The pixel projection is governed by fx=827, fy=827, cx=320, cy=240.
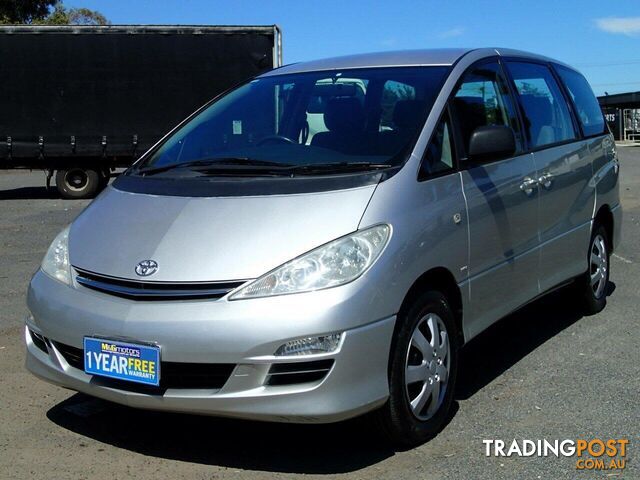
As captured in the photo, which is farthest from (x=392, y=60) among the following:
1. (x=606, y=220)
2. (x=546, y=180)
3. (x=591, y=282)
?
(x=606, y=220)

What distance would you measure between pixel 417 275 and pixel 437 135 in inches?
34.8

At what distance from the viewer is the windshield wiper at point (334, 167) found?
3.94 meters

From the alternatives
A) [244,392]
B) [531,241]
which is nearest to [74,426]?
[244,392]

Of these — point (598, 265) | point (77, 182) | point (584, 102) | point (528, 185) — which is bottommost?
point (77, 182)

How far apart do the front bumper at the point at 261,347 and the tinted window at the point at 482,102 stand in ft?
4.90

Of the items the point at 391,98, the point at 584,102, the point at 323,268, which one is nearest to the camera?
the point at 323,268

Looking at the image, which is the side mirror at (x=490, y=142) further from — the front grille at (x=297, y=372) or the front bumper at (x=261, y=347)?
the front grille at (x=297, y=372)

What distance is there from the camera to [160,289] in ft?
11.3

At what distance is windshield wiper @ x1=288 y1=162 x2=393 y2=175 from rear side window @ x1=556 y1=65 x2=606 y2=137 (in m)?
2.69

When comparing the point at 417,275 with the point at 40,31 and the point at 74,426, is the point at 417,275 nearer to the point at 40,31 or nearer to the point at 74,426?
the point at 74,426

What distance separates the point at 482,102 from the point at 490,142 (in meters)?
0.60

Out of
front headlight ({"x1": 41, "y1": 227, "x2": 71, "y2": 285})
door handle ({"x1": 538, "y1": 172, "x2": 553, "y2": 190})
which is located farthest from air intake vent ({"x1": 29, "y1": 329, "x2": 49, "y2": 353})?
door handle ({"x1": 538, "y1": 172, "x2": 553, "y2": 190})

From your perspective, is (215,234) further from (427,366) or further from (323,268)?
(427,366)

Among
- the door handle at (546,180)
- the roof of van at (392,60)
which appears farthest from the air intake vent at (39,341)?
the door handle at (546,180)
